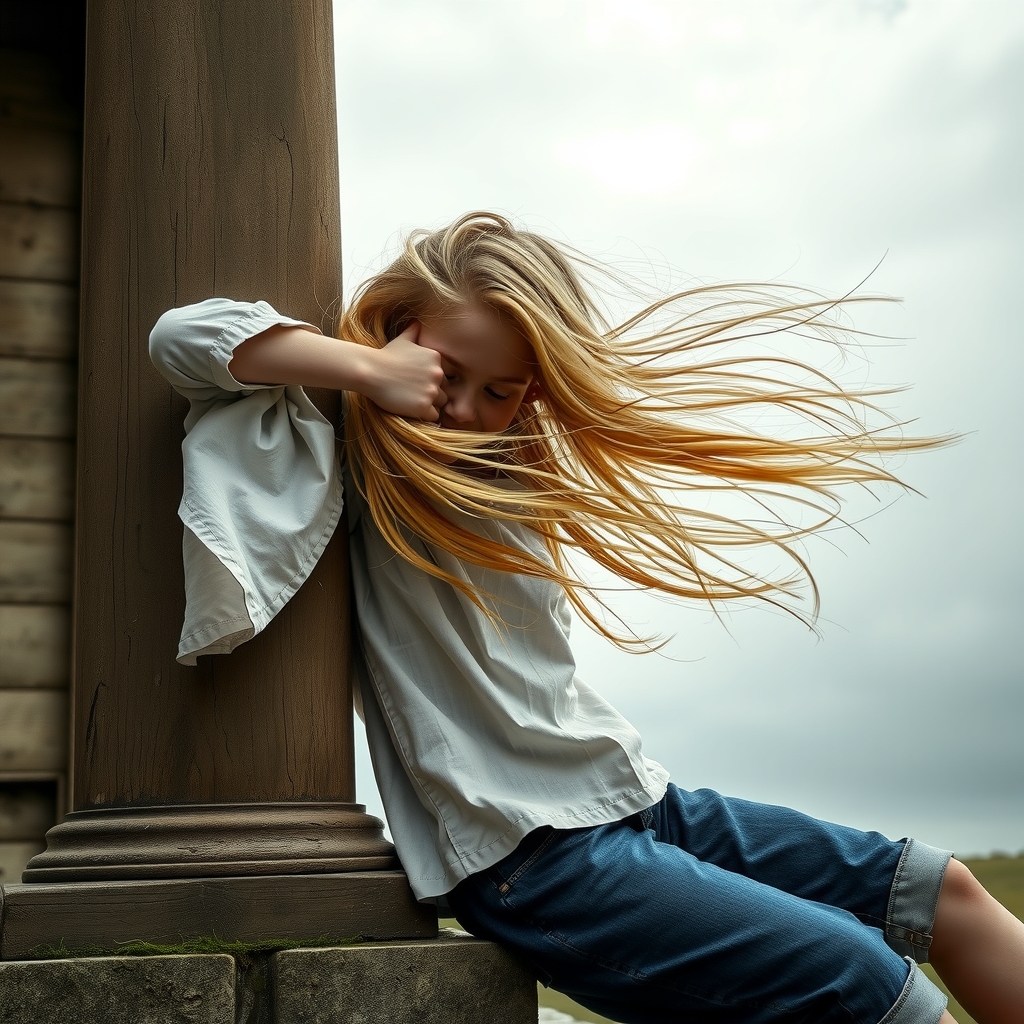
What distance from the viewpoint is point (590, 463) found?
183 centimetres

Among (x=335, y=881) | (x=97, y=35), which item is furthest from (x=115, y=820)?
(x=97, y=35)

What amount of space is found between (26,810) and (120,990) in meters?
2.07

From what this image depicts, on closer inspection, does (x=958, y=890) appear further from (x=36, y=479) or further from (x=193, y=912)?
(x=36, y=479)

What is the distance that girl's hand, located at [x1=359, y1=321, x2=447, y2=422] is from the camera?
1.66m

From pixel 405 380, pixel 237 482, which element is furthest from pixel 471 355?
pixel 237 482

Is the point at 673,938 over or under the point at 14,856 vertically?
over

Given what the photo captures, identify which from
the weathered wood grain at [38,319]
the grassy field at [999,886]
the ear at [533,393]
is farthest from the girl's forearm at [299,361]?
the weathered wood grain at [38,319]

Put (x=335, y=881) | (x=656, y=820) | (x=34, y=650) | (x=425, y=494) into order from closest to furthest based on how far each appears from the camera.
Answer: (x=335, y=881)
(x=425, y=494)
(x=656, y=820)
(x=34, y=650)

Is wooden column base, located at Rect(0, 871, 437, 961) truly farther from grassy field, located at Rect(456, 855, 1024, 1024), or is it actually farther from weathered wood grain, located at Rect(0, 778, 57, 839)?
weathered wood grain, located at Rect(0, 778, 57, 839)

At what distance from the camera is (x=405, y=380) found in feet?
5.48

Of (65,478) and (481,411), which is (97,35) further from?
(65,478)

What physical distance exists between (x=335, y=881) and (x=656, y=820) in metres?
0.52

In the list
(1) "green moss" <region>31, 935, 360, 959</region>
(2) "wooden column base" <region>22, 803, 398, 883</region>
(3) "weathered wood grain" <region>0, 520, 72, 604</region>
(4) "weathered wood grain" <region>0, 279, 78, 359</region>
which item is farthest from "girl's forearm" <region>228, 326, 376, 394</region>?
(4) "weathered wood grain" <region>0, 279, 78, 359</region>

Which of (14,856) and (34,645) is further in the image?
(34,645)
